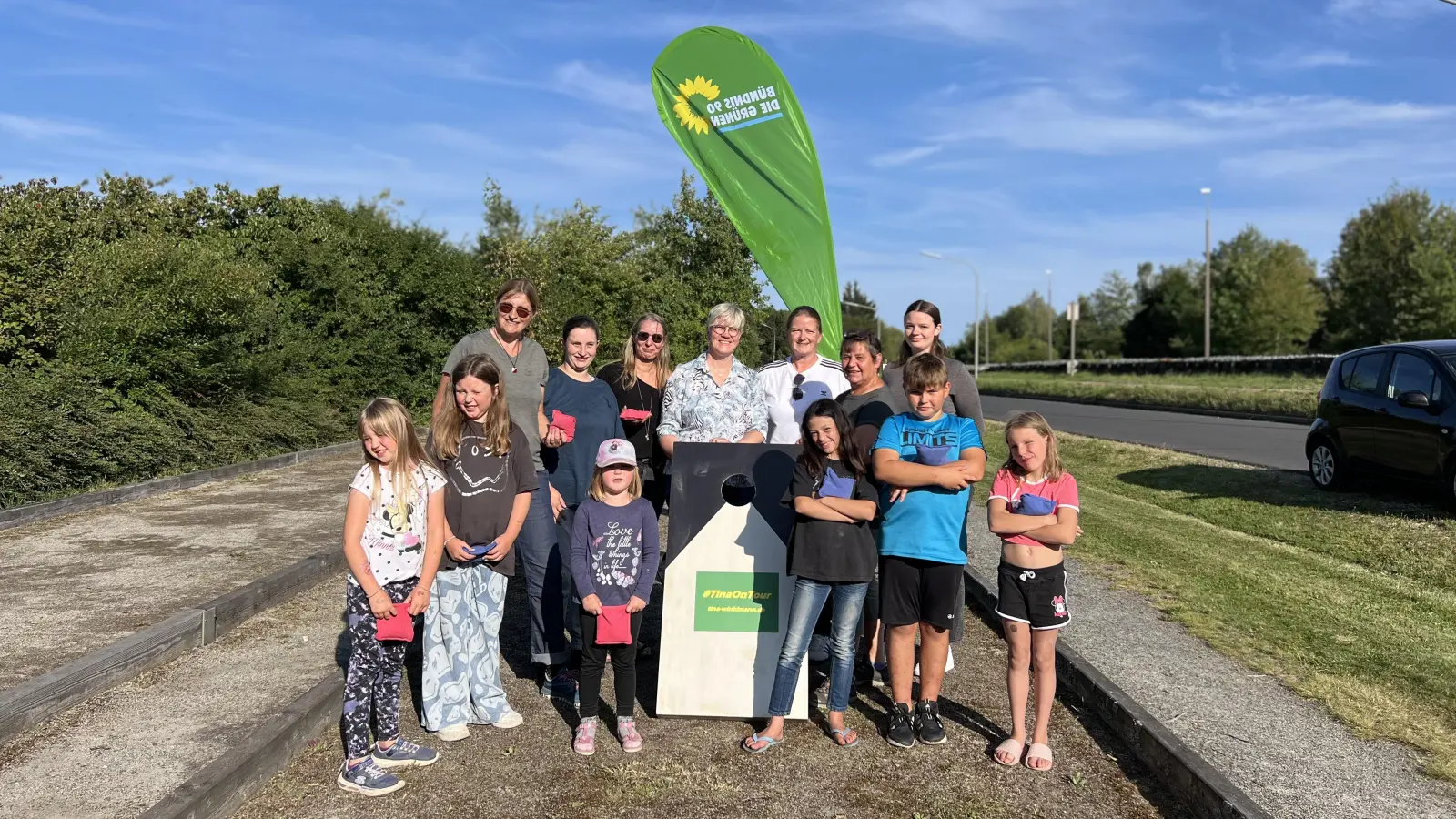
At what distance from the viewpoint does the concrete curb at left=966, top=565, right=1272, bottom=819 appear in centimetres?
382

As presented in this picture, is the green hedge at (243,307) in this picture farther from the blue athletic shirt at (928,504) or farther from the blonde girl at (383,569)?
the blue athletic shirt at (928,504)

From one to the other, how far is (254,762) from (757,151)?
21.2ft

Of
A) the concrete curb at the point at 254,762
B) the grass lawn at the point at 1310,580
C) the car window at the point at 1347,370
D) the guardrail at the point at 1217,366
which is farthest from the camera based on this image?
the guardrail at the point at 1217,366

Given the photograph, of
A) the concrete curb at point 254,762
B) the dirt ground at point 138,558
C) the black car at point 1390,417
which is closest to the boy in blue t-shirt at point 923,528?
the concrete curb at point 254,762

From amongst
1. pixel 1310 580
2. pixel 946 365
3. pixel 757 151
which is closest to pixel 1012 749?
pixel 946 365

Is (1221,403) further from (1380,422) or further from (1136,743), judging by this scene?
(1136,743)

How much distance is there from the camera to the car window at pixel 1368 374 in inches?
457

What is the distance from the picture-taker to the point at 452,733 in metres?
4.76

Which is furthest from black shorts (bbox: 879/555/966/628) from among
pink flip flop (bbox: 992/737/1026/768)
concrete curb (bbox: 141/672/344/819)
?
concrete curb (bbox: 141/672/344/819)

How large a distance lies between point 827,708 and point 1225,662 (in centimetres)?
241

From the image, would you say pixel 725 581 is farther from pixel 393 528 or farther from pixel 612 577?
pixel 393 528

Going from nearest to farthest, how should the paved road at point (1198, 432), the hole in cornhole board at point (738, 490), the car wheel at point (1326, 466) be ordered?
the hole in cornhole board at point (738, 490) → the car wheel at point (1326, 466) → the paved road at point (1198, 432)

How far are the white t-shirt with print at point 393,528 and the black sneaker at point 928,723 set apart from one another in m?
2.35

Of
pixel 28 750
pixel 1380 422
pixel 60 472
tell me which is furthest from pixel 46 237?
pixel 1380 422
